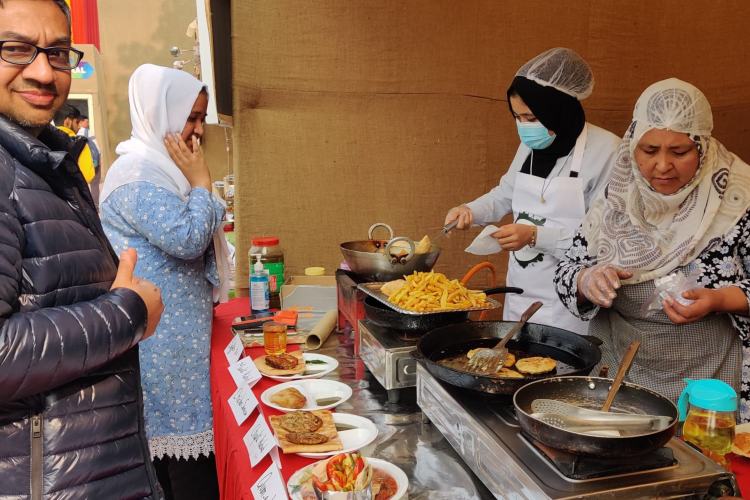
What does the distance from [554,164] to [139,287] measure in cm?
204

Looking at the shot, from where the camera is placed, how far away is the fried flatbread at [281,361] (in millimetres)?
1993

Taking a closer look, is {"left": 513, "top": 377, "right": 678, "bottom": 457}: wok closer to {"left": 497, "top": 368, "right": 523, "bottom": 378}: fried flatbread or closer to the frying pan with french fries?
{"left": 497, "top": 368, "right": 523, "bottom": 378}: fried flatbread

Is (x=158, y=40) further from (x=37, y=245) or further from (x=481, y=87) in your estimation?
(x=37, y=245)

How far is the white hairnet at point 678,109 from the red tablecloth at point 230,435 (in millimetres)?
1552

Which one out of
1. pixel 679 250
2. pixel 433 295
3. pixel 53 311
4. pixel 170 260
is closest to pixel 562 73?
pixel 679 250

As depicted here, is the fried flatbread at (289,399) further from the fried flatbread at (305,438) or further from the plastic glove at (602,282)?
the plastic glove at (602,282)

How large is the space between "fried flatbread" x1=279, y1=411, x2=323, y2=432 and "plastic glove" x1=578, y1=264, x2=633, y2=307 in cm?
101

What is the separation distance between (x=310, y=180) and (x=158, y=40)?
9.94 meters

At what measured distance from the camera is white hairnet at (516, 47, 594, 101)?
2.59m

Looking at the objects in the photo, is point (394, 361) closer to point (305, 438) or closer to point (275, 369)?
point (305, 438)

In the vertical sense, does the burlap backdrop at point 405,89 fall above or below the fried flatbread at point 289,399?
above

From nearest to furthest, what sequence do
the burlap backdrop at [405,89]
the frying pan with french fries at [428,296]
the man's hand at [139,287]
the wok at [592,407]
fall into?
the wok at [592,407] → the man's hand at [139,287] → the frying pan with french fries at [428,296] → the burlap backdrop at [405,89]

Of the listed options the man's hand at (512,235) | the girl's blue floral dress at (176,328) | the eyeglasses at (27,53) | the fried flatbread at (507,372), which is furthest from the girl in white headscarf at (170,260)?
the fried flatbread at (507,372)

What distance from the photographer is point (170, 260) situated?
93.3 inches
